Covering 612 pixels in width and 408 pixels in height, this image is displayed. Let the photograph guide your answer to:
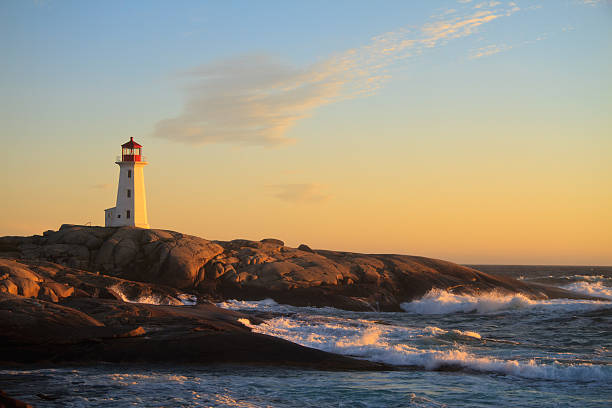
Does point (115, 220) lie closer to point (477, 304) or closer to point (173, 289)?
point (173, 289)

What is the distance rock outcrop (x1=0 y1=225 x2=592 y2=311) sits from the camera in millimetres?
34812

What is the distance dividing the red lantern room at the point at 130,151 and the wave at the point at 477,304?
24.6 metres

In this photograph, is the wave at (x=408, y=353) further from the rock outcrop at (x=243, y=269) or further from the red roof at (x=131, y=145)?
the red roof at (x=131, y=145)

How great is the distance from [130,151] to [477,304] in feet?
96.3

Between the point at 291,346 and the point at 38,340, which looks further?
the point at 291,346

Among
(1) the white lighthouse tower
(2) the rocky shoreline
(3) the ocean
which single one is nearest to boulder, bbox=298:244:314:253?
(2) the rocky shoreline

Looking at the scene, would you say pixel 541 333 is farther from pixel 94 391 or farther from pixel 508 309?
pixel 94 391

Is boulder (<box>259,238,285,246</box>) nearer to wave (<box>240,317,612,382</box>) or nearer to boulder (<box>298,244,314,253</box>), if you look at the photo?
boulder (<box>298,244,314,253</box>)

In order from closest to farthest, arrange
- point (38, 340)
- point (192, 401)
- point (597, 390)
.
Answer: point (192, 401), point (597, 390), point (38, 340)

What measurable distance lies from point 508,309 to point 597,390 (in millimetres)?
22499

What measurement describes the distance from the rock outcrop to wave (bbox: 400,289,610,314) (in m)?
1.00

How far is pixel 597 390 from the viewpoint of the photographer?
1381cm

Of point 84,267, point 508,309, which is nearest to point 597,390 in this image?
point 508,309

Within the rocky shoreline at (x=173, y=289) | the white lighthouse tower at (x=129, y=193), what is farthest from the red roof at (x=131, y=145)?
the rocky shoreline at (x=173, y=289)
